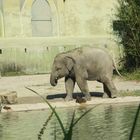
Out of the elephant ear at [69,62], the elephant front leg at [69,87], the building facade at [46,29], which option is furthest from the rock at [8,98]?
the building facade at [46,29]

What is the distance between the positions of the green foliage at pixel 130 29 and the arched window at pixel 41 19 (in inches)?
147

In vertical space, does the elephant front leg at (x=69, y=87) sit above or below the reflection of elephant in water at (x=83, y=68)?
below

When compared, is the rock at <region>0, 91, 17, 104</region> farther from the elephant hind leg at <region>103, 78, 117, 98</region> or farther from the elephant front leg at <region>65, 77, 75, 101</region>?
the elephant hind leg at <region>103, 78, 117, 98</region>

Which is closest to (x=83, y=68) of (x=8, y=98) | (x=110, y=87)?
(x=110, y=87)

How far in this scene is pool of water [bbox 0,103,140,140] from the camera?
8.23 meters

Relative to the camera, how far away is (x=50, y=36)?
28.2m

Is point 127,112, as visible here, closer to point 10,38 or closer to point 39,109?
point 39,109

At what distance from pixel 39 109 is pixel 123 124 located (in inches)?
153

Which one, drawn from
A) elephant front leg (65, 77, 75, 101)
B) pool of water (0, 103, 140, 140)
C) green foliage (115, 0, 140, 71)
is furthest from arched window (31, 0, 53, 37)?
pool of water (0, 103, 140, 140)

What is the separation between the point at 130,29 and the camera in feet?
82.7

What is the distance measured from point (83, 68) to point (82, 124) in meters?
4.65

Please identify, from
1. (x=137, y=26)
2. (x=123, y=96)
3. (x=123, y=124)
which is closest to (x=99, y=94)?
(x=123, y=96)

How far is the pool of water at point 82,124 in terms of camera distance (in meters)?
8.23

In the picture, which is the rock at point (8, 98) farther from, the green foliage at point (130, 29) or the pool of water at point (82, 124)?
the green foliage at point (130, 29)
